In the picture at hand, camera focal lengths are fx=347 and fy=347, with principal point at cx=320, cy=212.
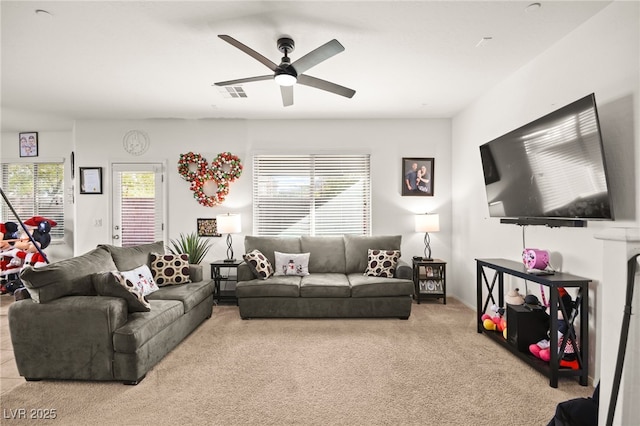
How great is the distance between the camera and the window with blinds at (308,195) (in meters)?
5.45

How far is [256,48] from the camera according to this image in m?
3.13

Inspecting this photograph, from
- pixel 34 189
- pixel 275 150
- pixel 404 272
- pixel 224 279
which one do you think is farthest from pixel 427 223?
pixel 34 189

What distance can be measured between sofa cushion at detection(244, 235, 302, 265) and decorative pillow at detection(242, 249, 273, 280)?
0.34 metres

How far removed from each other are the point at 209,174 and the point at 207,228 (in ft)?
2.76

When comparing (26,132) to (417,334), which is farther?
(26,132)

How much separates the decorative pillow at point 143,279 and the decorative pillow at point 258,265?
A: 1.11 m

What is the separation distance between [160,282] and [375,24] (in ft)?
11.3

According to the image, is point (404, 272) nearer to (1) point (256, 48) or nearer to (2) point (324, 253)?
(2) point (324, 253)

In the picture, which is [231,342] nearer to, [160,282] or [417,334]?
[160,282]

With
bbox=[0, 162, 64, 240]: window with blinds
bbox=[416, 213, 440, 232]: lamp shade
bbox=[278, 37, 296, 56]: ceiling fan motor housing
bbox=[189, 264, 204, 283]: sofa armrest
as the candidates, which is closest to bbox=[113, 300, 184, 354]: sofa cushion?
bbox=[189, 264, 204, 283]: sofa armrest

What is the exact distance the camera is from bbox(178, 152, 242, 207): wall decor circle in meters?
5.32

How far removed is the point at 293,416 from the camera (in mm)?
2207

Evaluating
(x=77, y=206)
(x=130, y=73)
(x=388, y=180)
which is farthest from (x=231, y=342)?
(x=77, y=206)

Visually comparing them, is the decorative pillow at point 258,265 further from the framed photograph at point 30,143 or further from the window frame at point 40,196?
the framed photograph at point 30,143
